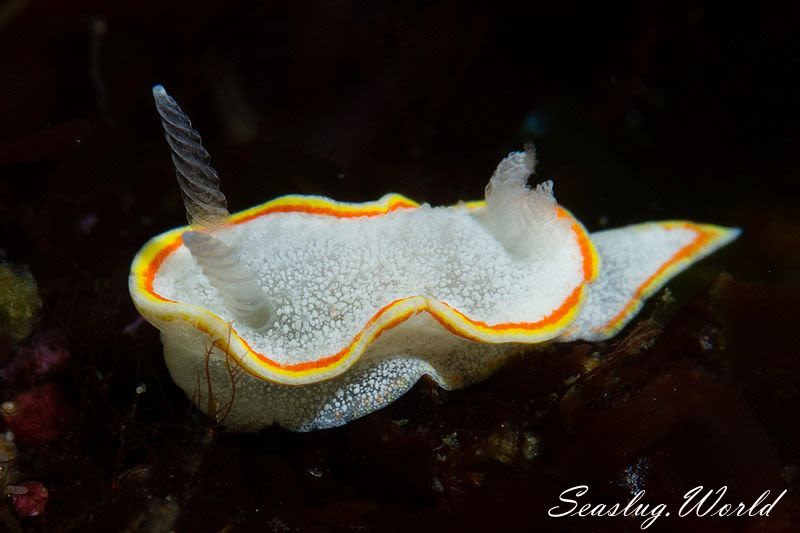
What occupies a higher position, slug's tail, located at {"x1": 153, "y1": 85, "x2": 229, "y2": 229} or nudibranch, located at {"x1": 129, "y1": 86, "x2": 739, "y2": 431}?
slug's tail, located at {"x1": 153, "y1": 85, "x2": 229, "y2": 229}

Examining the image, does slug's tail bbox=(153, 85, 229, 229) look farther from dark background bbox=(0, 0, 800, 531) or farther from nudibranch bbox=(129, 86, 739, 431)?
dark background bbox=(0, 0, 800, 531)

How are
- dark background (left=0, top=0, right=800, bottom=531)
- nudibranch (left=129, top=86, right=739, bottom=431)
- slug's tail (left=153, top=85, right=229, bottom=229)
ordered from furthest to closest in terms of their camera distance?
1. dark background (left=0, top=0, right=800, bottom=531)
2. nudibranch (left=129, top=86, right=739, bottom=431)
3. slug's tail (left=153, top=85, right=229, bottom=229)

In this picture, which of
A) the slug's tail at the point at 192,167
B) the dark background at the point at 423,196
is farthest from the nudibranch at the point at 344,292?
the dark background at the point at 423,196

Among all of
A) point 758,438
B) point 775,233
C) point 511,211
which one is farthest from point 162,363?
point 775,233

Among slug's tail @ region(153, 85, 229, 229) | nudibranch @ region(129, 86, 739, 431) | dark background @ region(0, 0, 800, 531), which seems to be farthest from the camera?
dark background @ region(0, 0, 800, 531)

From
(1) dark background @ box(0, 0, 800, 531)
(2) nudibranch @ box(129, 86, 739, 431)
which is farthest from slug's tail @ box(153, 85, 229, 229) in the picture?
(1) dark background @ box(0, 0, 800, 531)

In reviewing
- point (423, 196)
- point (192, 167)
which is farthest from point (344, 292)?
point (423, 196)

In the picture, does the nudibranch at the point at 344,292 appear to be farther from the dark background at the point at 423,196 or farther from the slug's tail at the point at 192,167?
the dark background at the point at 423,196
